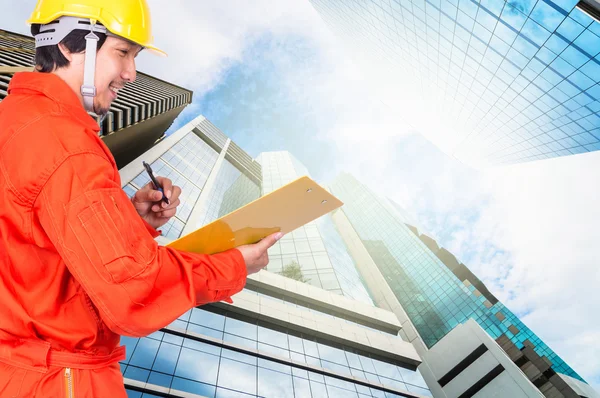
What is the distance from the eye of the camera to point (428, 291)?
194ft

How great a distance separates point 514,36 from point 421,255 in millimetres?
54419

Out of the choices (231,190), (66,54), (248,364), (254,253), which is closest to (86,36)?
(66,54)

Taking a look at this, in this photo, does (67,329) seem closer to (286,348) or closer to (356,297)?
(286,348)

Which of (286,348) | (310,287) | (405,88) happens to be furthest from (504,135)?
(286,348)

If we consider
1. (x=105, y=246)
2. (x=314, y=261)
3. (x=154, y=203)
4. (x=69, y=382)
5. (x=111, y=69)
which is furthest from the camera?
(x=314, y=261)

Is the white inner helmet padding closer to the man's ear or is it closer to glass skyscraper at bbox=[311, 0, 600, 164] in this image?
the man's ear

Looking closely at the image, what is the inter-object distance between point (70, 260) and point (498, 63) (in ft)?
92.8

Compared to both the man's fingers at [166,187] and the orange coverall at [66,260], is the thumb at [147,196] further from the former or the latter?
the orange coverall at [66,260]

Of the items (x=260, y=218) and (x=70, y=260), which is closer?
(x=70, y=260)

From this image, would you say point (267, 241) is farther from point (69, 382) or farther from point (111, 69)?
point (111, 69)

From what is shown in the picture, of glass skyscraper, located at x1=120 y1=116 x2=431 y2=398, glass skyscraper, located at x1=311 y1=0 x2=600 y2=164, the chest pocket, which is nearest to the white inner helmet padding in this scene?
the chest pocket

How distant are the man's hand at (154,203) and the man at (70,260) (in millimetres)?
933

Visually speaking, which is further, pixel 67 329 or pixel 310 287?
pixel 310 287

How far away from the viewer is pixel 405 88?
135 feet
